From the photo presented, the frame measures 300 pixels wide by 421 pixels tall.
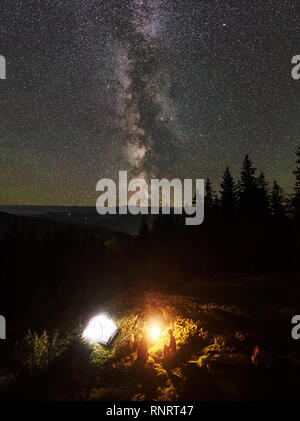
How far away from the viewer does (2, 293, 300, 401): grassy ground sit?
5906 millimetres

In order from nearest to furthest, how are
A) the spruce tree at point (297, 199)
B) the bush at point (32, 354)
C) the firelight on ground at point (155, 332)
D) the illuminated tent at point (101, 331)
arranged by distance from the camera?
1. the bush at point (32, 354)
2. the firelight on ground at point (155, 332)
3. the illuminated tent at point (101, 331)
4. the spruce tree at point (297, 199)

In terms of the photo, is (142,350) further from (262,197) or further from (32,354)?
(262,197)

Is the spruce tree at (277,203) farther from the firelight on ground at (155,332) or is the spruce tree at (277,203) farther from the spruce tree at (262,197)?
the firelight on ground at (155,332)

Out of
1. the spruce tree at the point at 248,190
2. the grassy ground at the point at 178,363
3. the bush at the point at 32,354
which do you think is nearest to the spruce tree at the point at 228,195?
the spruce tree at the point at 248,190

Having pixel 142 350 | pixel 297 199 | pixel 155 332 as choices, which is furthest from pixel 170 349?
pixel 297 199

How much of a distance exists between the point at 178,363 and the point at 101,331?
3.08 meters

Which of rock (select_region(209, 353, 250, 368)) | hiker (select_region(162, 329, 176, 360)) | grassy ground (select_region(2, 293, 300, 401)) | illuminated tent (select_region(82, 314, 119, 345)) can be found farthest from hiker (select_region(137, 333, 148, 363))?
rock (select_region(209, 353, 250, 368))

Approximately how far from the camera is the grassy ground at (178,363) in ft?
19.4

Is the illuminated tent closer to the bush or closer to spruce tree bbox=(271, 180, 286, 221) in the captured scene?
the bush

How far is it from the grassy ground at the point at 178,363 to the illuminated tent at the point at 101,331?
0.23 meters
